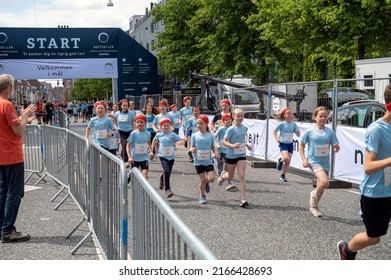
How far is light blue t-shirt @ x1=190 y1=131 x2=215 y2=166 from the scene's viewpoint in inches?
367

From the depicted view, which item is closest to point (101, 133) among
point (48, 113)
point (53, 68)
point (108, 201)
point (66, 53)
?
point (108, 201)

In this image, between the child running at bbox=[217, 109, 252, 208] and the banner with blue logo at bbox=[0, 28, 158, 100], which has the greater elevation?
the banner with blue logo at bbox=[0, 28, 158, 100]

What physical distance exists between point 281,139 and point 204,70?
28558 mm

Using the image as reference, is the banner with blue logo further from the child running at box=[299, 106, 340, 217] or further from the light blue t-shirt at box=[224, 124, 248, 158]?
the child running at box=[299, 106, 340, 217]

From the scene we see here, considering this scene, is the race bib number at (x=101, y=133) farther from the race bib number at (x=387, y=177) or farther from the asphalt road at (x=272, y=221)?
the race bib number at (x=387, y=177)

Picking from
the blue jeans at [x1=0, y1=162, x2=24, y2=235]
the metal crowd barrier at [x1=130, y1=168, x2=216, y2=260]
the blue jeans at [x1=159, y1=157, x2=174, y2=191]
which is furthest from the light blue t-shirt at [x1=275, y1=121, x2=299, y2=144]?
the metal crowd barrier at [x1=130, y1=168, x2=216, y2=260]

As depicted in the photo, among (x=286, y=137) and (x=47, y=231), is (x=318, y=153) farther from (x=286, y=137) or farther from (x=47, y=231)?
(x=47, y=231)

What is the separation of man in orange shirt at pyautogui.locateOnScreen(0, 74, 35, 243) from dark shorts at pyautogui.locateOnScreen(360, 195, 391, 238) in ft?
13.2

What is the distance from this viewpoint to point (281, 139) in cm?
1164

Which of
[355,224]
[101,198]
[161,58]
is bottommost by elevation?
[355,224]

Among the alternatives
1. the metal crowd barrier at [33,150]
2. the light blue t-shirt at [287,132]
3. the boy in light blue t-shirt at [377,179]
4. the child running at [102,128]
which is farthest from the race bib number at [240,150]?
the boy in light blue t-shirt at [377,179]

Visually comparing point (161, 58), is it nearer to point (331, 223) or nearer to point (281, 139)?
point (281, 139)
